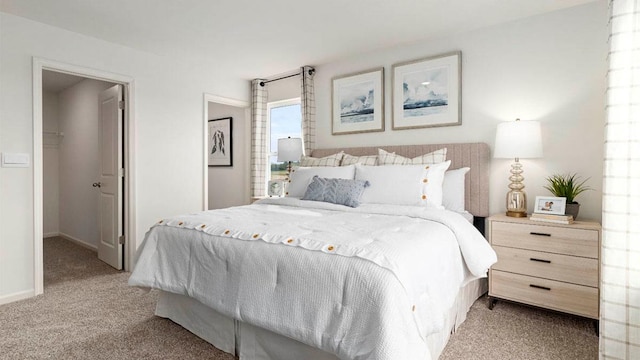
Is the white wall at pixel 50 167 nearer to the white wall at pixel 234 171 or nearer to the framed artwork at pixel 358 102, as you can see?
the white wall at pixel 234 171

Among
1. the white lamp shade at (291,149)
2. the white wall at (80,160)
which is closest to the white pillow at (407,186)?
the white lamp shade at (291,149)

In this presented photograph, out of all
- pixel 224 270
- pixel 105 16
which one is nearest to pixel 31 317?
pixel 224 270

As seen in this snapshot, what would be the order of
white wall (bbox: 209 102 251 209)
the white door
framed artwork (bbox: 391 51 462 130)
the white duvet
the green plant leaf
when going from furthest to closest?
white wall (bbox: 209 102 251 209)
the white door
framed artwork (bbox: 391 51 462 130)
the green plant leaf
the white duvet

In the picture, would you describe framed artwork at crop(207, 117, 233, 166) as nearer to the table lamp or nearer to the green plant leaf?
the table lamp

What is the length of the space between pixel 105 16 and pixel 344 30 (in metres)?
2.13

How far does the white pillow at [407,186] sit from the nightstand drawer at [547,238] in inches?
19.6

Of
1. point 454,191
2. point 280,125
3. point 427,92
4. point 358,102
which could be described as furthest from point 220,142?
point 454,191

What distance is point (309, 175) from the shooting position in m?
3.33

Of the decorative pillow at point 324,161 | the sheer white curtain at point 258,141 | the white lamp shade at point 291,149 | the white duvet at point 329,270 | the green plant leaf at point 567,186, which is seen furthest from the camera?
the sheer white curtain at point 258,141

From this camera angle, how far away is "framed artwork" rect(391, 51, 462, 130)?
10.8 feet

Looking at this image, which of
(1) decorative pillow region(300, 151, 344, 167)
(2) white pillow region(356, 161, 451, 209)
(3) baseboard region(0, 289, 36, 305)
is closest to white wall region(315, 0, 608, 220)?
(2) white pillow region(356, 161, 451, 209)

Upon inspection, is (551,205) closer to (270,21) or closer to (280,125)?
(270,21)

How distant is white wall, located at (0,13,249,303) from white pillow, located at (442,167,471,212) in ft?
9.89

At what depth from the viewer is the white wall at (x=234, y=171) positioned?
5.14 m
